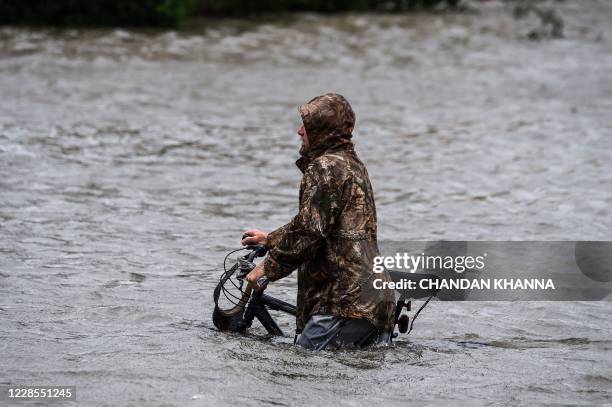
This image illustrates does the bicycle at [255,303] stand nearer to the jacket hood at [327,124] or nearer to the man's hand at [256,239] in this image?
the man's hand at [256,239]

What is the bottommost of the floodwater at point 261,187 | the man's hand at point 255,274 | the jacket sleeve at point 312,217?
the floodwater at point 261,187

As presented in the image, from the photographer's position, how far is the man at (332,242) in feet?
21.2

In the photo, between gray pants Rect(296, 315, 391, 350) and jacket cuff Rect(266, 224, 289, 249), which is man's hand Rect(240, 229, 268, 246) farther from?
gray pants Rect(296, 315, 391, 350)

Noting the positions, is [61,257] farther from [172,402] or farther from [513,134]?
[513,134]

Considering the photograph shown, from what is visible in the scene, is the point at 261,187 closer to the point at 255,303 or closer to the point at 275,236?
the point at 255,303

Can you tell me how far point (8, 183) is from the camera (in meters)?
12.8

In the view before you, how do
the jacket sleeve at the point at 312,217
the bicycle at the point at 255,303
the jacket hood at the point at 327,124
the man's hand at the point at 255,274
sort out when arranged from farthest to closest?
the bicycle at the point at 255,303
the man's hand at the point at 255,274
the jacket hood at the point at 327,124
the jacket sleeve at the point at 312,217


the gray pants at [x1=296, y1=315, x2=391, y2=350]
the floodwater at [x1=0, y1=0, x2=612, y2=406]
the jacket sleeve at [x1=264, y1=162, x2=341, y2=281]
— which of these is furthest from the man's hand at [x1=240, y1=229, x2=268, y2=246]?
the floodwater at [x1=0, y1=0, x2=612, y2=406]

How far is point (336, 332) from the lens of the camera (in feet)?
21.9

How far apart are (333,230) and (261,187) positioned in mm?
6963

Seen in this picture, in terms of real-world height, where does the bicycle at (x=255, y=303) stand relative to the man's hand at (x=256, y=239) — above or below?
below

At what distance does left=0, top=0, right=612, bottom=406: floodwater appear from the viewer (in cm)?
681

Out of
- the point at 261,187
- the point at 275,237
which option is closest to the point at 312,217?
the point at 275,237

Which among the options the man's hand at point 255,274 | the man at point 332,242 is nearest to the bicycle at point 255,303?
the man's hand at point 255,274
